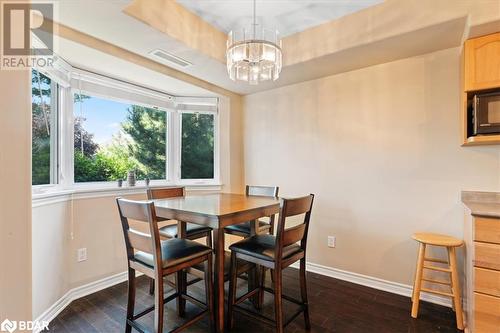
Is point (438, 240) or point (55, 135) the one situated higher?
point (55, 135)

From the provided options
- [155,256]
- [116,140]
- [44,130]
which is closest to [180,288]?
[155,256]

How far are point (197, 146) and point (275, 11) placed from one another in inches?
83.3

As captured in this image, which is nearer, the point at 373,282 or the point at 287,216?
the point at 287,216

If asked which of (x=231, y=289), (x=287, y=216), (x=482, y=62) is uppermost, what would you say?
(x=482, y=62)

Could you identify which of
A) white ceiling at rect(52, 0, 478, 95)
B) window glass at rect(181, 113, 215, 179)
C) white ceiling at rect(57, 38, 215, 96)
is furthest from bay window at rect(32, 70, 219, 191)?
white ceiling at rect(52, 0, 478, 95)

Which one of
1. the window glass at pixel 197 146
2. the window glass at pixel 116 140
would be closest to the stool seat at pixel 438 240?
the window glass at pixel 197 146

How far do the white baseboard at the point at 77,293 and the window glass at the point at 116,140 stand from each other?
1.07 meters

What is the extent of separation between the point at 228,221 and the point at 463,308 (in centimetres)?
213

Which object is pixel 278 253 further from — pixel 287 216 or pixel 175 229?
pixel 175 229

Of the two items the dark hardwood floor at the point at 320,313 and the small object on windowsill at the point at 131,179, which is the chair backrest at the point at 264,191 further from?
the small object on windowsill at the point at 131,179

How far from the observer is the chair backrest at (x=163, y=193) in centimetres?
250

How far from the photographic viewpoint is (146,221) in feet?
4.92

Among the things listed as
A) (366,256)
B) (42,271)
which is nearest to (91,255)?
(42,271)

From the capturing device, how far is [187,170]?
3.68 meters
